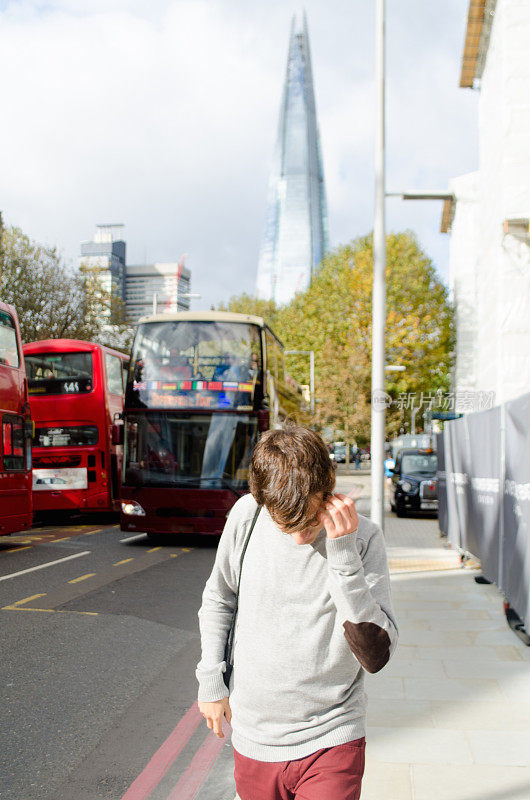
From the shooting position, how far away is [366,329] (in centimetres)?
3878

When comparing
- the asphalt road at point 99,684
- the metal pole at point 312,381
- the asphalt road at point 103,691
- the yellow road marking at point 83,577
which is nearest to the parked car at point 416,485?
the asphalt road at point 99,684

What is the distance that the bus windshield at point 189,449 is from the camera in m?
12.9

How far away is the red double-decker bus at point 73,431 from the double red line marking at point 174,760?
1252 cm

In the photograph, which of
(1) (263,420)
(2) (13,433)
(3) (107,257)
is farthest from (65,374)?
(3) (107,257)

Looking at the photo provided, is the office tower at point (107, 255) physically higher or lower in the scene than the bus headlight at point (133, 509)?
higher

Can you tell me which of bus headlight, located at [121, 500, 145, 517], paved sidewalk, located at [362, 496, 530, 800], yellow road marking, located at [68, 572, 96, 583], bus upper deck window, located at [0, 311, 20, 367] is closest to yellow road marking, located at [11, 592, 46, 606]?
yellow road marking, located at [68, 572, 96, 583]

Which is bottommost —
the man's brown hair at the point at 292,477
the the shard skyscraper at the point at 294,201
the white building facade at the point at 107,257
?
the man's brown hair at the point at 292,477

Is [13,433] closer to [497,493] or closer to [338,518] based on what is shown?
[497,493]

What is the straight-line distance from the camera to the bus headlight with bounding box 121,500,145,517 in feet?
42.8

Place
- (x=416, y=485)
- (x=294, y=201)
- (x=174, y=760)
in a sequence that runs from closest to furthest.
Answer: (x=174, y=760)
(x=416, y=485)
(x=294, y=201)

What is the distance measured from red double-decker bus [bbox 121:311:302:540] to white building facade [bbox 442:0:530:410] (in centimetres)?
694

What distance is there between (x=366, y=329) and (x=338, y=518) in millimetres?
37415

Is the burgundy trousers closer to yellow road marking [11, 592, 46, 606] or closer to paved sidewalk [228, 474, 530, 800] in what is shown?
paved sidewalk [228, 474, 530, 800]

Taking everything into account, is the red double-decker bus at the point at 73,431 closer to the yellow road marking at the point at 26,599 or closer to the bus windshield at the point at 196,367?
the bus windshield at the point at 196,367
